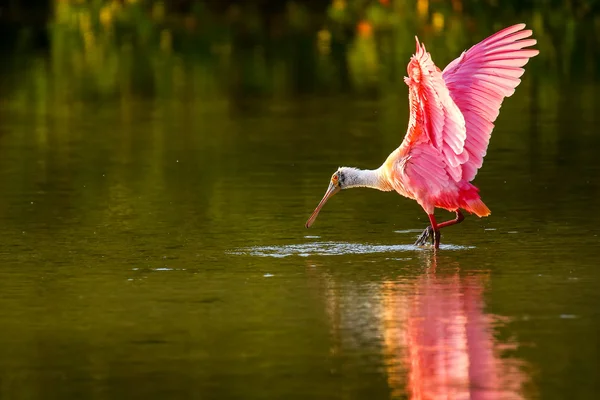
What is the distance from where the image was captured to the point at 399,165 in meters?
12.9

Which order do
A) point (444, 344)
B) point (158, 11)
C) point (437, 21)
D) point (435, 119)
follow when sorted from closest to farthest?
point (444, 344) < point (435, 119) < point (437, 21) < point (158, 11)

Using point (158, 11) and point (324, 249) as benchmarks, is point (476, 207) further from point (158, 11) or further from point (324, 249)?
point (158, 11)

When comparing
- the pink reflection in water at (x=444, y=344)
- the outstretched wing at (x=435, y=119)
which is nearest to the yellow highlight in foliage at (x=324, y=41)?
the outstretched wing at (x=435, y=119)

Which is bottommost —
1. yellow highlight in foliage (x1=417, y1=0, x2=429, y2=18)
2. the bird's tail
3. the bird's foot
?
the bird's foot

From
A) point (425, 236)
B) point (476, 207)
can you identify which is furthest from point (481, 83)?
point (425, 236)

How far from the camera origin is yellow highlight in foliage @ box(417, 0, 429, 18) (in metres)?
42.1

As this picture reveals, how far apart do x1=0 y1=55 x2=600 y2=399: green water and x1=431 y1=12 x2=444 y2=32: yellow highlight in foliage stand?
16.7m

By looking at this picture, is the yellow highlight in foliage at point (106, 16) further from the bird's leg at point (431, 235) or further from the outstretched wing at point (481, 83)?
the bird's leg at point (431, 235)

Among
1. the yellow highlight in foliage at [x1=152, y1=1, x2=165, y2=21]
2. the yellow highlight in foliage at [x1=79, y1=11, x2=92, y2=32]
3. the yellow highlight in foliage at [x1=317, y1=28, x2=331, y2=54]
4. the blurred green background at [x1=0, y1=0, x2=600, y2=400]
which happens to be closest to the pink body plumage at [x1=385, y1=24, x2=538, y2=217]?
the blurred green background at [x1=0, y1=0, x2=600, y2=400]

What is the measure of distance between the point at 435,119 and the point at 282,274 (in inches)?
68.6

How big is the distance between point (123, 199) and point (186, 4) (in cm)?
3364

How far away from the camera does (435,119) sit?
12.5 metres

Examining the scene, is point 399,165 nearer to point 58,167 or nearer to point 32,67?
point 58,167

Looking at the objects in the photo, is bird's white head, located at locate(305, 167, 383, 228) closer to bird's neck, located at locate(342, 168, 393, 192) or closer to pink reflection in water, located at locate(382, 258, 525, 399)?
bird's neck, located at locate(342, 168, 393, 192)
